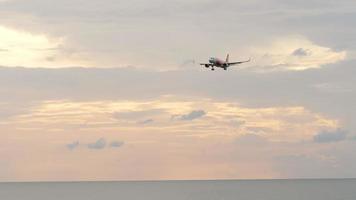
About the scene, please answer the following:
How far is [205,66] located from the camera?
164500mm

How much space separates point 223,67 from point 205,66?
432cm

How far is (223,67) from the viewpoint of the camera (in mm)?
164000
